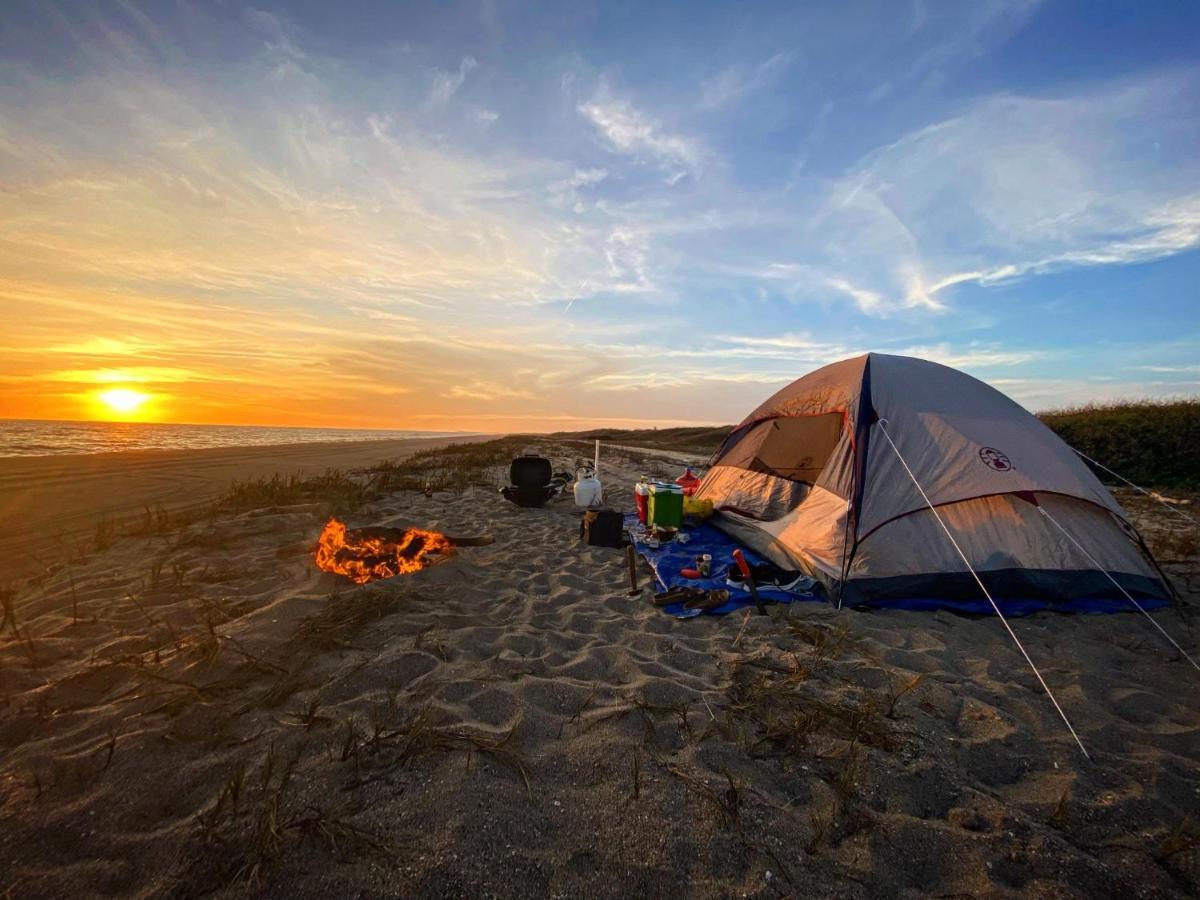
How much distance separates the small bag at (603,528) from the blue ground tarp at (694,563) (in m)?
0.30

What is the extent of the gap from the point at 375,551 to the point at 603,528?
2692mm

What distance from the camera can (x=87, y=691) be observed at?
2.94 metres

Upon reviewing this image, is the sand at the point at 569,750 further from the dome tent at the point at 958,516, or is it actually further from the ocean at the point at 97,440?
the ocean at the point at 97,440

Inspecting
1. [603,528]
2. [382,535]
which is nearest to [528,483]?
[603,528]

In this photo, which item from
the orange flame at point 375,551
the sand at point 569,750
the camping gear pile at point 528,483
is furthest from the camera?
the camping gear pile at point 528,483

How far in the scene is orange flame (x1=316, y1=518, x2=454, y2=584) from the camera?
4832 millimetres

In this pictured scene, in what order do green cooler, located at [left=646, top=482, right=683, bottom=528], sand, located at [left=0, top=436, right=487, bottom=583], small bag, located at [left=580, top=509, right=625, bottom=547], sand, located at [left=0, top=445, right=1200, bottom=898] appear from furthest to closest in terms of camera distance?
green cooler, located at [left=646, top=482, right=683, bottom=528] → small bag, located at [left=580, top=509, right=625, bottom=547] → sand, located at [left=0, top=436, right=487, bottom=583] → sand, located at [left=0, top=445, right=1200, bottom=898]

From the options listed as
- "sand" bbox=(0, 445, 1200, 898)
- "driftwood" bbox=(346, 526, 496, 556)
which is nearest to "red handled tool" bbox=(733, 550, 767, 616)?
"sand" bbox=(0, 445, 1200, 898)

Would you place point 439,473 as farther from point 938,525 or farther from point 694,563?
point 938,525

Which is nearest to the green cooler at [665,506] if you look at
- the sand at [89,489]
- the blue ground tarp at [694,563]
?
the blue ground tarp at [694,563]

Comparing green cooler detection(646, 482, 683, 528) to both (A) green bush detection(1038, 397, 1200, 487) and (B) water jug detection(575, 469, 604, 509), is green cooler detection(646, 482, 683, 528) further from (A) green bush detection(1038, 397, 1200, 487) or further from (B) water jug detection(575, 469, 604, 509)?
(A) green bush detection(1038, 397, 1200, 487)

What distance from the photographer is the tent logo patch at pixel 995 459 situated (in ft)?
15.3

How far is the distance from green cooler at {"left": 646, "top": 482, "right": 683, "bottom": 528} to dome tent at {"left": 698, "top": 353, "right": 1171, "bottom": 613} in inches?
64.0

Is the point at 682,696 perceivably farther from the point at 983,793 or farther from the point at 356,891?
the point at 356,891
